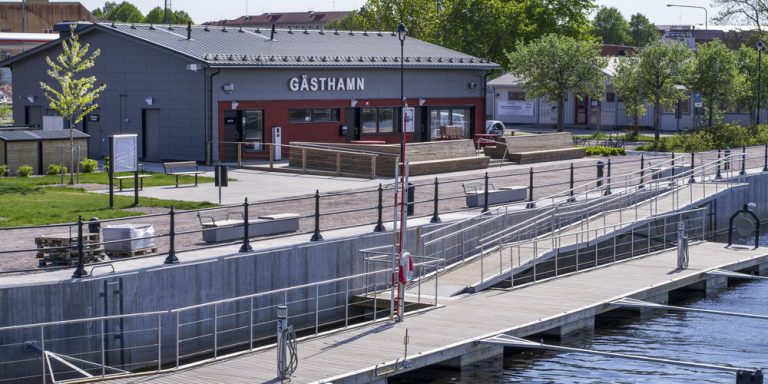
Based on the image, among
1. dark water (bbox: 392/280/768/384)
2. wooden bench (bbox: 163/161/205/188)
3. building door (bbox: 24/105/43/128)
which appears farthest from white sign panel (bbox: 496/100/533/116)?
dark water (bbox: 392/280/768/384)

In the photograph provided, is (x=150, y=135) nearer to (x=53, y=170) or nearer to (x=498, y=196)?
(x=53, y=170)

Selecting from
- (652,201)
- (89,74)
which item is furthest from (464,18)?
(652,201)

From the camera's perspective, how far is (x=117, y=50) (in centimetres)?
4750

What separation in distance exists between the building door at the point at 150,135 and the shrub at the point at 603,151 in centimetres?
1876

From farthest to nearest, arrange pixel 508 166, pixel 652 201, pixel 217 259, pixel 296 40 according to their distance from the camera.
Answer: pixel 296 40 < pixel 508 166 < pixel 652 201 < pixel 217 259

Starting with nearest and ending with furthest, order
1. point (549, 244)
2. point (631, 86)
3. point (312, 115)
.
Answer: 1. point (549, 244)
2. point (312, 115)
3. point (631, 86)

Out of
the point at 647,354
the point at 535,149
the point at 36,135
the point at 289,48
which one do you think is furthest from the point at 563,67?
the point at 647,354

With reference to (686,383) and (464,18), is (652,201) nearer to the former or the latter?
(686,383)

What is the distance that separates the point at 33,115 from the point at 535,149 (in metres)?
20.9

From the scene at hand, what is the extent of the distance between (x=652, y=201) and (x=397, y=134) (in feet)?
59.7

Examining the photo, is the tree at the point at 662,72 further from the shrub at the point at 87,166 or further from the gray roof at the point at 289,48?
the shrub at the point at 87,166

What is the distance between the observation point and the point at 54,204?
1240 inches

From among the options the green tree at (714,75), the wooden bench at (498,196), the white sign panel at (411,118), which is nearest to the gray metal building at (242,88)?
the white sign panel at (411,118)

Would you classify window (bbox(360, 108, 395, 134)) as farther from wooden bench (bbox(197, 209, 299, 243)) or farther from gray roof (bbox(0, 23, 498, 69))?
wooden bench (bbox(197, 209, 299, 243))
